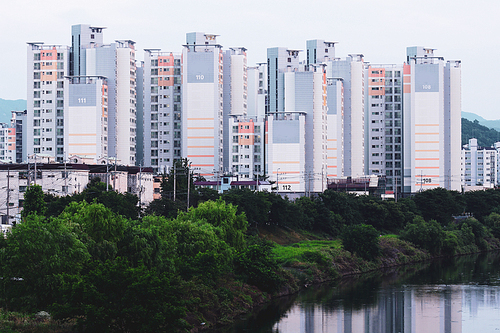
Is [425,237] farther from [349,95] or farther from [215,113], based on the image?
[349,95]

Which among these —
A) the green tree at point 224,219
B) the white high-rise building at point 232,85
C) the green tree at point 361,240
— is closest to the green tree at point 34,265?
the green tree at point 224,219

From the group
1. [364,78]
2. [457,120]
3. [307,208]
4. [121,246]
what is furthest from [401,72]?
[121,246]

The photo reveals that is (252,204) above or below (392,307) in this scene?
above

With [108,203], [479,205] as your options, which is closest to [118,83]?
[108,203]

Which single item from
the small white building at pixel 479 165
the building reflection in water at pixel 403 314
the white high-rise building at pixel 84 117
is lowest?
the building reflection in water at pixel 403 314

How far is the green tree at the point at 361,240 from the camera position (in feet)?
206

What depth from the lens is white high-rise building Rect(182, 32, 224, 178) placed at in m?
105

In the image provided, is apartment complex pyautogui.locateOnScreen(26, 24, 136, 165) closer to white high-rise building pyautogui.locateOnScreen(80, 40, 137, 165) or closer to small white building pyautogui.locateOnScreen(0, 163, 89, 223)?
white high-rise building pyautogui.locateOnScreen(80, 40, 137, 165)

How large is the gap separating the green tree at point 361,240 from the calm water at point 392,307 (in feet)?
8.58

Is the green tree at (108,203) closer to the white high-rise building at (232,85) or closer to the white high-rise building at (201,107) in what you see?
the white high-rise building at (201,107)

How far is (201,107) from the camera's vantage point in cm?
10556

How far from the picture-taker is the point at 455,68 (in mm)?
115500

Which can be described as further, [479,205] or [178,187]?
[479,205]

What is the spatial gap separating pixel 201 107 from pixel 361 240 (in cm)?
4864
